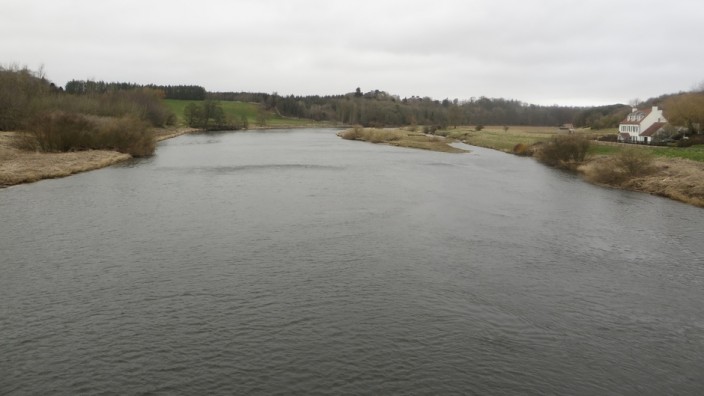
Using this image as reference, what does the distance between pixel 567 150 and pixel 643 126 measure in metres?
31.9

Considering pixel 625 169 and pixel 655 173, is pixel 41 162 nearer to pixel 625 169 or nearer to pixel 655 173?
pixel 625 169

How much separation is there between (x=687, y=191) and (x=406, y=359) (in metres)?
32.9

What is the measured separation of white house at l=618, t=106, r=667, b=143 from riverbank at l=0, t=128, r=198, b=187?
234ft

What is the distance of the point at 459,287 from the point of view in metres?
17.0

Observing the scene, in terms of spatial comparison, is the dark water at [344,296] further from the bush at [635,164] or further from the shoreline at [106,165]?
the bush at [635,164]

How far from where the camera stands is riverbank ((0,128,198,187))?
3716 cm

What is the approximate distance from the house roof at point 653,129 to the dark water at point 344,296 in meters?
52.1

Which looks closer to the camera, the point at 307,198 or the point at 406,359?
the point at 406,359

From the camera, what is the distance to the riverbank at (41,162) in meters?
37.2

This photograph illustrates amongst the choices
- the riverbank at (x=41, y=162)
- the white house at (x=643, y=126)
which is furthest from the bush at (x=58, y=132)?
the white house at (x=643, y=126)

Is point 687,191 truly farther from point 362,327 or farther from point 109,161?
point 109,161

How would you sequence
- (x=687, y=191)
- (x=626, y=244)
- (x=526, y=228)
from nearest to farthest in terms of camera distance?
(x=626, y=244) < (x=526, y=228) < (x=687, y=191)

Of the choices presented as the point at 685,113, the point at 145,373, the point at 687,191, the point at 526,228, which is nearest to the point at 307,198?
the point at 526,228

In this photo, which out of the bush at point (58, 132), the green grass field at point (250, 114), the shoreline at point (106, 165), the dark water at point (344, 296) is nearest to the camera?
the dark water at point (344, 296)
